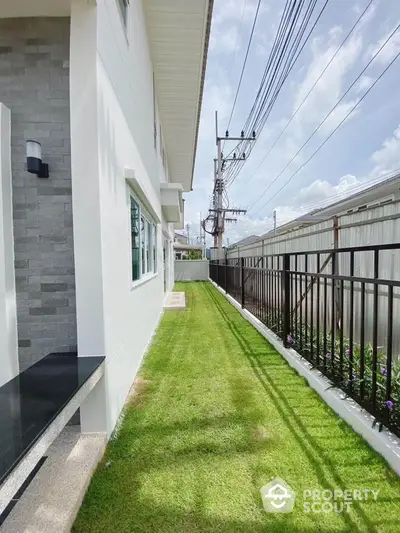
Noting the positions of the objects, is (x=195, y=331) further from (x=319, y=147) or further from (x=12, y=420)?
(x=319, y=147)

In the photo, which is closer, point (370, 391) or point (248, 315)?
point (370, 391)

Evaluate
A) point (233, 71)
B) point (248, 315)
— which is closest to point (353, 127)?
point (233, 71)

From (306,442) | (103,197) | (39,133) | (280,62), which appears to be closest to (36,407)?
(103,197)

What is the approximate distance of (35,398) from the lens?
1.80 meters

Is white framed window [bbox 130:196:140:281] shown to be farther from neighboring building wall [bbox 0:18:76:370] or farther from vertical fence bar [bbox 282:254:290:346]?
vertical fence bar [bbox 282:254:290:346]

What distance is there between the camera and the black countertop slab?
1.35 metres

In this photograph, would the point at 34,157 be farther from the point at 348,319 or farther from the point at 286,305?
the point at 348,319

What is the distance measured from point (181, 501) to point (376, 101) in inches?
391

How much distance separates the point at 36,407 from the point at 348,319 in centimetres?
363

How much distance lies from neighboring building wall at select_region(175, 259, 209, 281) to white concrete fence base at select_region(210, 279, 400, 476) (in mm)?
17598

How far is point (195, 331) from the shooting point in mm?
5879

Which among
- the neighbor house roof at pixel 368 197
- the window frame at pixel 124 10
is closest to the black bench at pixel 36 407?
the window frame at pixel 124 10

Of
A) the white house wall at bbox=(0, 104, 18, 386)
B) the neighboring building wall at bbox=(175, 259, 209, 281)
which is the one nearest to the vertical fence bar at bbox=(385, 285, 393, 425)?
the white house wall at bbox=(0, 104, 18, 386)

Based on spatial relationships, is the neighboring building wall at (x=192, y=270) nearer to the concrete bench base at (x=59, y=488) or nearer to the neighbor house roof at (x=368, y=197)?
the neighbor house roof at (x=368, y=197)
